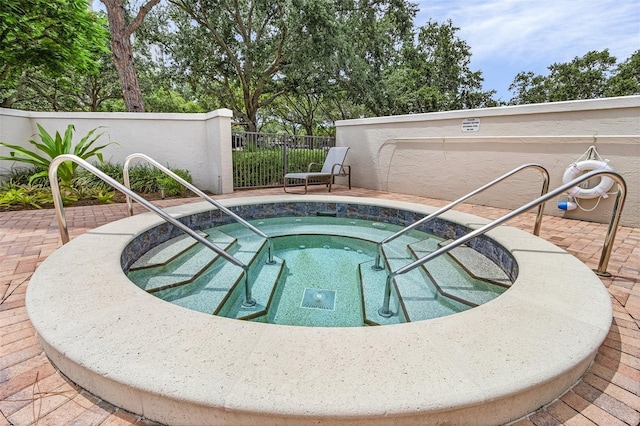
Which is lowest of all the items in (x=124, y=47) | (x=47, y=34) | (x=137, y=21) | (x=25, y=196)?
(x=25, y=196)

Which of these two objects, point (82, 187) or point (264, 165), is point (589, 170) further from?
point (82, 187)

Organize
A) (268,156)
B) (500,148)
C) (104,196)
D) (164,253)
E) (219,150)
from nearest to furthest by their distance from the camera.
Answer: (164,253) → (104,196) → (500,148) → (219,150) → (268,156)

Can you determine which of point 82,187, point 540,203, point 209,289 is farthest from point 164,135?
point 540,203

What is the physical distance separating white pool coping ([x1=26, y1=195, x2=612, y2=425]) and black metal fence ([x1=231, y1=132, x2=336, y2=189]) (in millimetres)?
5897

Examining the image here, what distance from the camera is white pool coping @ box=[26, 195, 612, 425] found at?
0.99 meters

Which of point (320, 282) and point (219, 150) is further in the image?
point (219, 150)

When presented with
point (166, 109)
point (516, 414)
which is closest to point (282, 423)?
point (516, 414)

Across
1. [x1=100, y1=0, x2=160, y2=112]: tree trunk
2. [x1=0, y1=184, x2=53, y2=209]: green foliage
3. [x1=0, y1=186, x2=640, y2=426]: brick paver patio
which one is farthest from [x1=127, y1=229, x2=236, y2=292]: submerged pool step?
[x1=100, y1=0, x2=160, y2=112]: tree trunk

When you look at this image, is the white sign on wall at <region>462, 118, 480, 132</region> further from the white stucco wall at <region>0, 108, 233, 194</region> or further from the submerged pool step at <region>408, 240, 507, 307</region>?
the white stucco wall at <region>0, 108, 233, 194</region>

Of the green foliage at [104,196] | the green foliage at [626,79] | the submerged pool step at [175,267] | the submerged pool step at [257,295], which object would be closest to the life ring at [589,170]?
the submerged pool step at [257,295]

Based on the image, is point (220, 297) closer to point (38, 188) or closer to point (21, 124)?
point (38, 188)

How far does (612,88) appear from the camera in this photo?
16.1 m

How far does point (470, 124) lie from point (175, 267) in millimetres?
5797

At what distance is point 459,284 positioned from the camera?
250 cm
